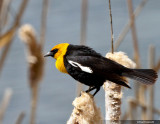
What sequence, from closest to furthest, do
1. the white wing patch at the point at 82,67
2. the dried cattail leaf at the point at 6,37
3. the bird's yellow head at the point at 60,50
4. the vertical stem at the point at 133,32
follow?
the white wing patch at the point at 82,67, the bird's yellow head at the point at 60,50, the dried cattail leaf at the point at 6,37, the vertical stem at the point at 133,32

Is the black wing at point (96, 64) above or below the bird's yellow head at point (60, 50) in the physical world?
below

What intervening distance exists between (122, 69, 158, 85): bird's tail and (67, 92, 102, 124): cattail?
244 mm

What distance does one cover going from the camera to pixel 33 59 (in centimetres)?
189

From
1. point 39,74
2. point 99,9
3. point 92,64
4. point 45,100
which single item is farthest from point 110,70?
point 99,9

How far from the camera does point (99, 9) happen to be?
535 centimetres

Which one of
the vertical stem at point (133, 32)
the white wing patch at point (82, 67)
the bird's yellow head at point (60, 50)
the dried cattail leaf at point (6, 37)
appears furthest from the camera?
the vertical stem at point (133, 32)

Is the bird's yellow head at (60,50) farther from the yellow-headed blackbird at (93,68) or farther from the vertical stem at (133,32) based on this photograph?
the vertical stem at (133,32)

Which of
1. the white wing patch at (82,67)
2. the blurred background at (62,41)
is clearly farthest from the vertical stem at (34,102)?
the blurred background at (62,41)

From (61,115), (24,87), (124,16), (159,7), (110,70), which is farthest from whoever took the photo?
(159,7)

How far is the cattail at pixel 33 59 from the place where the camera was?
188cm

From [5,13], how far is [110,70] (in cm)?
74

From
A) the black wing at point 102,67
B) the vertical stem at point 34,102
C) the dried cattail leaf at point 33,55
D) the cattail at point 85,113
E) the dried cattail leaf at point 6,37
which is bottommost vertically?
the cattail at point 85,113

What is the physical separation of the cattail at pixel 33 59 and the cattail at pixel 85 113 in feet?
1.65

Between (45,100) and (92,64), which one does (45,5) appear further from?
(45,100)
